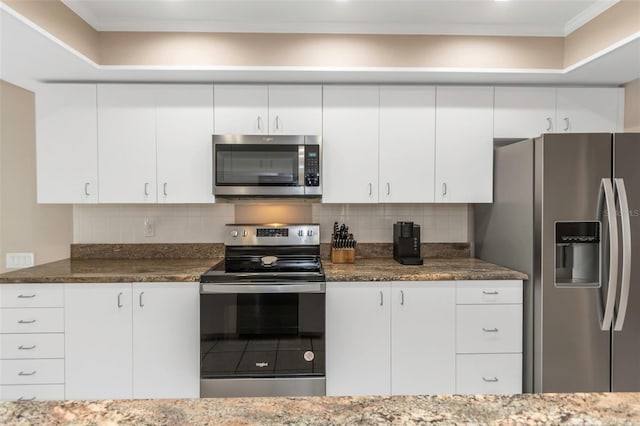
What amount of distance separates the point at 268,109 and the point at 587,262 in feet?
7.24

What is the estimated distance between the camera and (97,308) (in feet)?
7.62

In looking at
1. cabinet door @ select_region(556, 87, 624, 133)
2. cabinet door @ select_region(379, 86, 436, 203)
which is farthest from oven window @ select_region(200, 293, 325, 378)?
cabinet door @ select_region(556, 87, 624, 133)

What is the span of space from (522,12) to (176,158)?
241cm

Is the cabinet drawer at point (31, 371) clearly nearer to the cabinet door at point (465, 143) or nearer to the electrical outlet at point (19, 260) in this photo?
the electrical outlet at point (19, 260)

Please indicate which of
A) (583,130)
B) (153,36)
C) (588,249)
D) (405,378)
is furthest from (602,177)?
(153,36)

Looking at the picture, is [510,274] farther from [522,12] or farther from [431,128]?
[522,12]

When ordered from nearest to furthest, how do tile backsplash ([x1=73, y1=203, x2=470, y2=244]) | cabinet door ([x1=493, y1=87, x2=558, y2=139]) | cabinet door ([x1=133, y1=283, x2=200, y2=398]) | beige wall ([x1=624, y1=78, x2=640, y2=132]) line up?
Answer: 1. cabinet door ([x1=133, y1=283, x2=200, y2=398])
2. beige wall ([x1=624, y1=78, x2=640, y2=132])
3. cabinet door ([x1=493, y1=87, x2=558, y2=139])
4. tile backsplash ([x1=73, y1=203, x2=470, y2=244])

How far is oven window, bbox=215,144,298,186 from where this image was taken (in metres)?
2.61

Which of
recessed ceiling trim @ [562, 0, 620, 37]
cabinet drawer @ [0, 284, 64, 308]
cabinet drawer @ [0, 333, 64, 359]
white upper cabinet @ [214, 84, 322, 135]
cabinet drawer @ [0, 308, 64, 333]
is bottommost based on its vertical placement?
cabinet drawer @ [0, 333, 64, 359]

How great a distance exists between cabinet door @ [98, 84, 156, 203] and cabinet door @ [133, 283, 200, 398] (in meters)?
0.75

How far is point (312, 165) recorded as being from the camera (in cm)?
261

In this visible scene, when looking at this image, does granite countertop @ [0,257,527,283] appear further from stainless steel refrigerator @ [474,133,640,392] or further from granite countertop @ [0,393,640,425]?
granite countertop @ [0,393,640,425]

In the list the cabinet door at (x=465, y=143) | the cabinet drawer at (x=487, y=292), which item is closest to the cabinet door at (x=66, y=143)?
the cabinet door at (x=465, y=143)

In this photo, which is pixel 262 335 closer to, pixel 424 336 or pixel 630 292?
Answer: pixel 424 336
